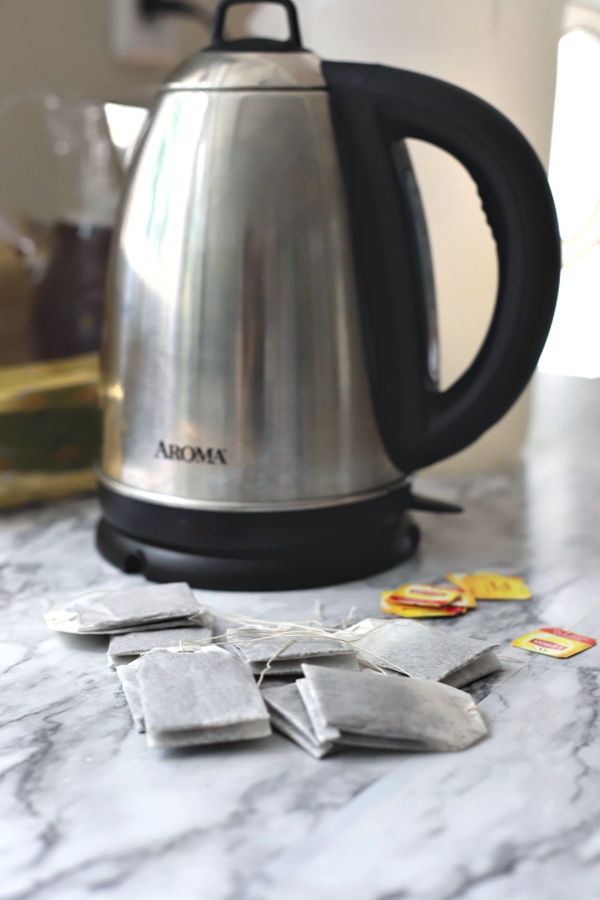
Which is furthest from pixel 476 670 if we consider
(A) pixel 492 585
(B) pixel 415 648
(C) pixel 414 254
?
(C) pixel 414 254

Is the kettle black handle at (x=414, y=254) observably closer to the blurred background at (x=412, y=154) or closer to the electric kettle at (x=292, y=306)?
the electric kettle at (x=292, y=306)

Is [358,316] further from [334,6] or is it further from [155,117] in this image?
[334,6]

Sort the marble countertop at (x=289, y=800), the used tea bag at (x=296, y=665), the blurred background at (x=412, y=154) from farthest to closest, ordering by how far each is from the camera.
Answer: the blurred background at (x=412, y=154)
the used tea bag at (x=296, y=665)
the marble countertop at (x=289, y=800)

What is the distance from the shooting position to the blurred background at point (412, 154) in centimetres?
78

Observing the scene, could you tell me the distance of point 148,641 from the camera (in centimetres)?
53

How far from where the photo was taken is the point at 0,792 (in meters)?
0.42

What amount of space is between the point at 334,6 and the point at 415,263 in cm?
28

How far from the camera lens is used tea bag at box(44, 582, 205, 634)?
1.80 ft

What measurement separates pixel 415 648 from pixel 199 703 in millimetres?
134

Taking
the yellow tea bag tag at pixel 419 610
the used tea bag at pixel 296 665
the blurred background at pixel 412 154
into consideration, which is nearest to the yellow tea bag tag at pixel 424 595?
the yellow tea bag tag at pixel 419 610

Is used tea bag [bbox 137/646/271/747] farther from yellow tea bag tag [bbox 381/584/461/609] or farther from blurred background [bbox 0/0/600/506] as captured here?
blurred background [bbox 0/0/600/506]

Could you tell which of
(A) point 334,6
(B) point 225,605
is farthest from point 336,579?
(A) point 334,6

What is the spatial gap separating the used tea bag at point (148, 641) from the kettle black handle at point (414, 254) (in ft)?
0.62

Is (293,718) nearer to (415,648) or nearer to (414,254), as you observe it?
(415,648)
